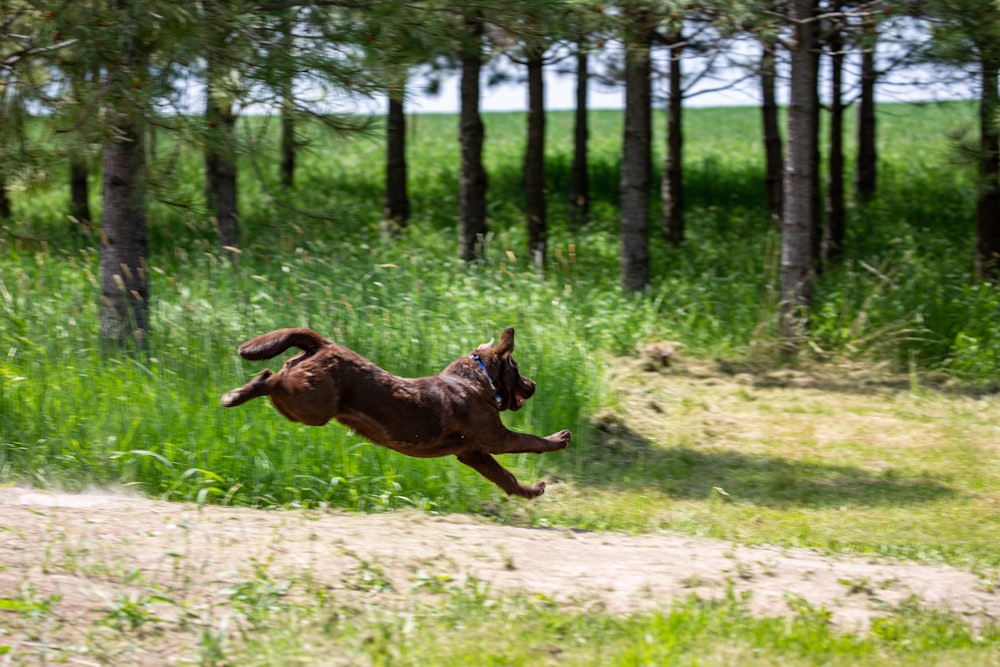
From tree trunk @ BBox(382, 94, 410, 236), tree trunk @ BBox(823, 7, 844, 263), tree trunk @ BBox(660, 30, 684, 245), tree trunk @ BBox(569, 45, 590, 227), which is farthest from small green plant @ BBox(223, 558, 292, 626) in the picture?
tree trunk @ BBox(569, 45, 590, 227)

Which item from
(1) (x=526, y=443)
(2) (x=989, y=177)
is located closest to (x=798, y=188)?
(2) (x=989, y=177)

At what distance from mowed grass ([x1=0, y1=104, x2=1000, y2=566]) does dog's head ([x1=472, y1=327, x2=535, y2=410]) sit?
156 centimetres

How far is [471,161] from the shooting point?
52.1ft

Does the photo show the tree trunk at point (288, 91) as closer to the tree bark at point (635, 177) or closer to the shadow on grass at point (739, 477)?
the shadow on grass at point (739, 477)

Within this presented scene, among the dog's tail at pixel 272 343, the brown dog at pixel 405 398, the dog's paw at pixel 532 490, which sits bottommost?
the dog's paw at pixel 532 490

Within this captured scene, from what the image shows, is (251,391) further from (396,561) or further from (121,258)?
(121,258)

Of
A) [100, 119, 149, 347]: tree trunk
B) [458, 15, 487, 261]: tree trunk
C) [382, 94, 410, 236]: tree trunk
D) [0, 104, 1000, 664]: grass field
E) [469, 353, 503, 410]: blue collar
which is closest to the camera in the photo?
[469, 353, 503, 410]: blue collar

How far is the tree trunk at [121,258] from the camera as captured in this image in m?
8.93

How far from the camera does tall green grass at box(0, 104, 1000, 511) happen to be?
738 centimetres

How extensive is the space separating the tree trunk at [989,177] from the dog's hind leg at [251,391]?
29.7 ft

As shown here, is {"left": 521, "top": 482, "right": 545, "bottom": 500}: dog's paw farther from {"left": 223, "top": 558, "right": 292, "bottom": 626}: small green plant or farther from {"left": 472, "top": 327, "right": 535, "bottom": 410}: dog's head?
{"left": 223, "top": 558, "right": 292, "bottom": 626}: small green plant

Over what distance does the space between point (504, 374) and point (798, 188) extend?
715cm

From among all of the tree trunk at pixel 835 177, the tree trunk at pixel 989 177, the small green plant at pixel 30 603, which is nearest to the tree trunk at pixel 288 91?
the small green plant at pixel 30 603

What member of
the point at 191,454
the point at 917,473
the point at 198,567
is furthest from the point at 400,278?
the point at 198,567
